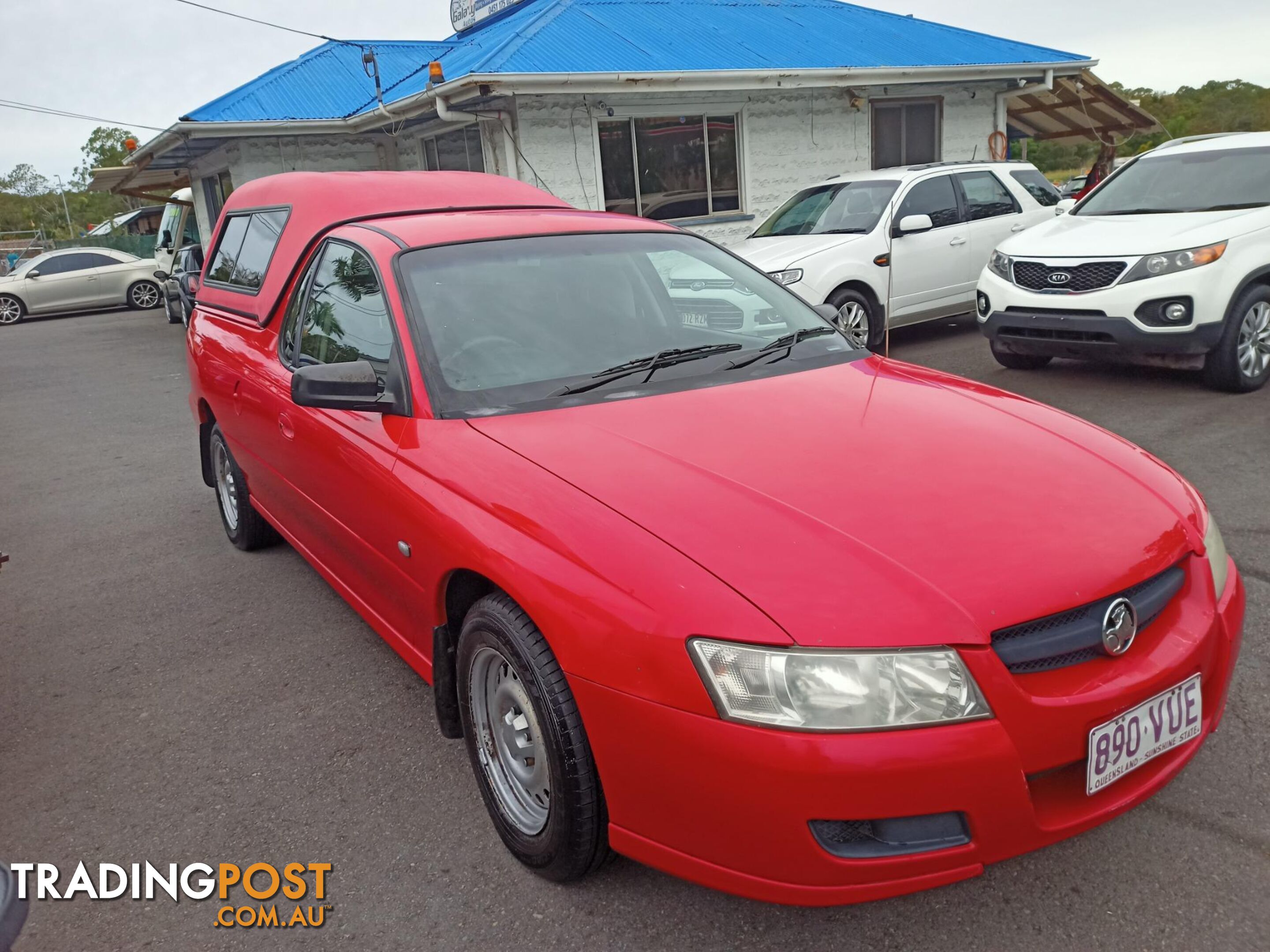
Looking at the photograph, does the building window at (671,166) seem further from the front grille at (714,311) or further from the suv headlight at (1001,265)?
the front grille at (714,311)

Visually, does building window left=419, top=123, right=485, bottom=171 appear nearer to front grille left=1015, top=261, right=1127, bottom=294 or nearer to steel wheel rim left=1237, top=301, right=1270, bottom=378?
front grille left=1015, top=261, right=1127, bottom=294

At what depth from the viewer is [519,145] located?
12.2 m

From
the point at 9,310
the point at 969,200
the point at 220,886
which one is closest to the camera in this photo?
the point at 220,886

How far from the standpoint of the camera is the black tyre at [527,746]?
222 centimetres

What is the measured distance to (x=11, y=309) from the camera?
2117cm

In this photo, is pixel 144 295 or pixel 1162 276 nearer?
pixel 1162 276

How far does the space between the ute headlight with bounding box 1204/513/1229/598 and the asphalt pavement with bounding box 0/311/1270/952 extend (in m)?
0.61

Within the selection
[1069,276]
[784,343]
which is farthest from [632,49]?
[784,343]

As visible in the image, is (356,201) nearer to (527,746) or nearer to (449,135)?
(527,746)

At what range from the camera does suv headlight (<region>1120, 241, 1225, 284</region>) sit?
6.38 metres

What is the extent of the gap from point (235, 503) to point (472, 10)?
48.4 ft

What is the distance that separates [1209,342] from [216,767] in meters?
6.28

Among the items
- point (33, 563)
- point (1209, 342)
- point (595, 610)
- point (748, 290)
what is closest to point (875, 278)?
point (1209, 342)

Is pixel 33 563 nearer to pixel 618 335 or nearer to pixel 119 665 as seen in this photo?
pixel 119 665
